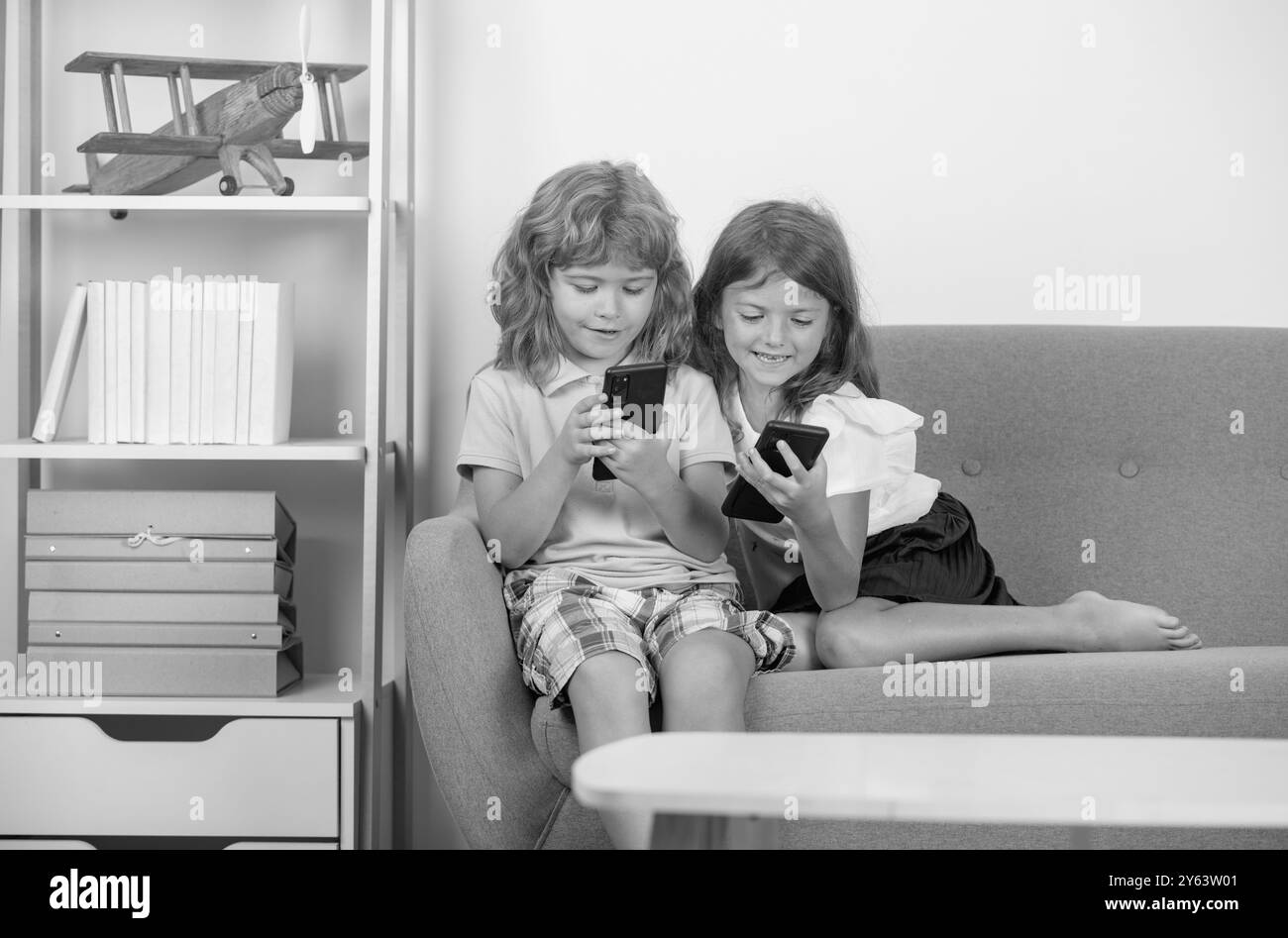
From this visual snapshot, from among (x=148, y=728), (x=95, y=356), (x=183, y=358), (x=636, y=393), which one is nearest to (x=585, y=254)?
(x=636, y=393)

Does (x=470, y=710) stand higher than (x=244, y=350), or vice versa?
(x=244, y=350)

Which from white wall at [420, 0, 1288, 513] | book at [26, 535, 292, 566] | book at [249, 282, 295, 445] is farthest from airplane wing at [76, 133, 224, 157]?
book at [26, 535, 292, 566]

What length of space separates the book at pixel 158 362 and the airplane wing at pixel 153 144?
0.20 meters

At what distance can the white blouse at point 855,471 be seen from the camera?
1555mm

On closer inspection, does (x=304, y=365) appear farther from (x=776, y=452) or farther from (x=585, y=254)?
(x=776, y=452)

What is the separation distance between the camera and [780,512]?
143 centimetres

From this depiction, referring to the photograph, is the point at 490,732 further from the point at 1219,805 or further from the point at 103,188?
the point at 103,188

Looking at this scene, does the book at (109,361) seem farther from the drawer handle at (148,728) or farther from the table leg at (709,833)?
the table leg at (709,833)

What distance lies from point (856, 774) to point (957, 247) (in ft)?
4.77

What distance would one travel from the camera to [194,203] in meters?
1.74

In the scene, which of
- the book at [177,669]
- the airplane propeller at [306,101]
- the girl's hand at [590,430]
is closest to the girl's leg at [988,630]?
the girl's hand at [590,430]

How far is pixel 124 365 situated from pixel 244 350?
0.17 m
